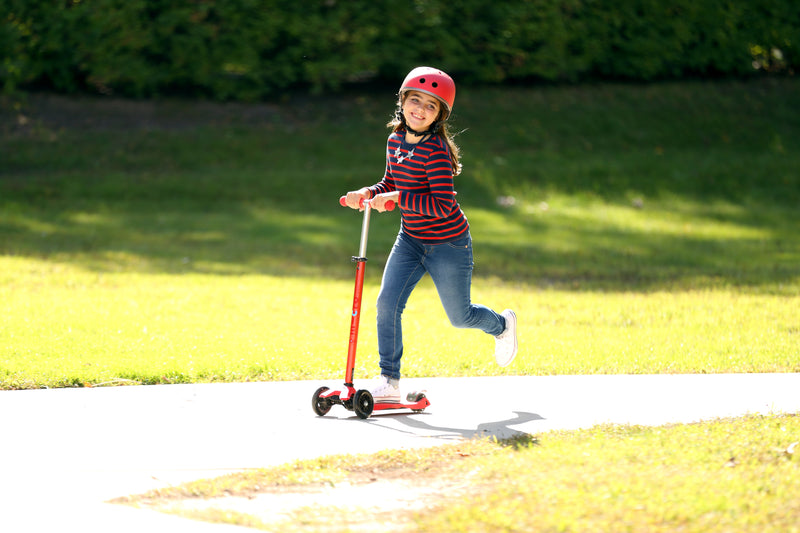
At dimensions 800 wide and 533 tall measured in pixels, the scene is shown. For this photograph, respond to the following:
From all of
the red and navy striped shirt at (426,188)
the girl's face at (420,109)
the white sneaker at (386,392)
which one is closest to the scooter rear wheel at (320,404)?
the white sneaker at (386,392)

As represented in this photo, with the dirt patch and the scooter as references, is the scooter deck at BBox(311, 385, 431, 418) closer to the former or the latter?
the scooter

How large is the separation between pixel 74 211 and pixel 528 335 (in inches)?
320

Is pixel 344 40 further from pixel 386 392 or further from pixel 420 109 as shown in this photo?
pixel 386 392

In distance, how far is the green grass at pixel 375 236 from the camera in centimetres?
680

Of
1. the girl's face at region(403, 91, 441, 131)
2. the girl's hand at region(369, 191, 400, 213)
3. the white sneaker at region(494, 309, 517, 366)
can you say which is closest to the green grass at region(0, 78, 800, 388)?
the white sneaker at region(494, 309, 517, 366)

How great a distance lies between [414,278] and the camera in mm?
5250

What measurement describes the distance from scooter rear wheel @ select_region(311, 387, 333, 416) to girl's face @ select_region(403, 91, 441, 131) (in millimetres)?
1508

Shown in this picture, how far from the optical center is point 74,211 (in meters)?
13.3

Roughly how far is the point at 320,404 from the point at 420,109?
165 centimetres

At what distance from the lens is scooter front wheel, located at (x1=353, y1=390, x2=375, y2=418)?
5078 mm

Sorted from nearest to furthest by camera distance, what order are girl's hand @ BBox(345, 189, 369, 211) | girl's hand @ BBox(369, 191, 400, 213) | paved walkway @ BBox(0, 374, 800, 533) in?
paved walkway @ BBox(0, 374, 800, 533)
girl's hand @ BBox(369, 191, 400, 213)
girl's hand @ BBox(345, 189, 369, 211)

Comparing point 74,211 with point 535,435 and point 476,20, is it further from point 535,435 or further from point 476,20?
point 535,435

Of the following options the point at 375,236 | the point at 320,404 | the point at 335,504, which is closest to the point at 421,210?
the point at 320,404

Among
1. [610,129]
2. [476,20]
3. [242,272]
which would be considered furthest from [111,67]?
[610,129]
